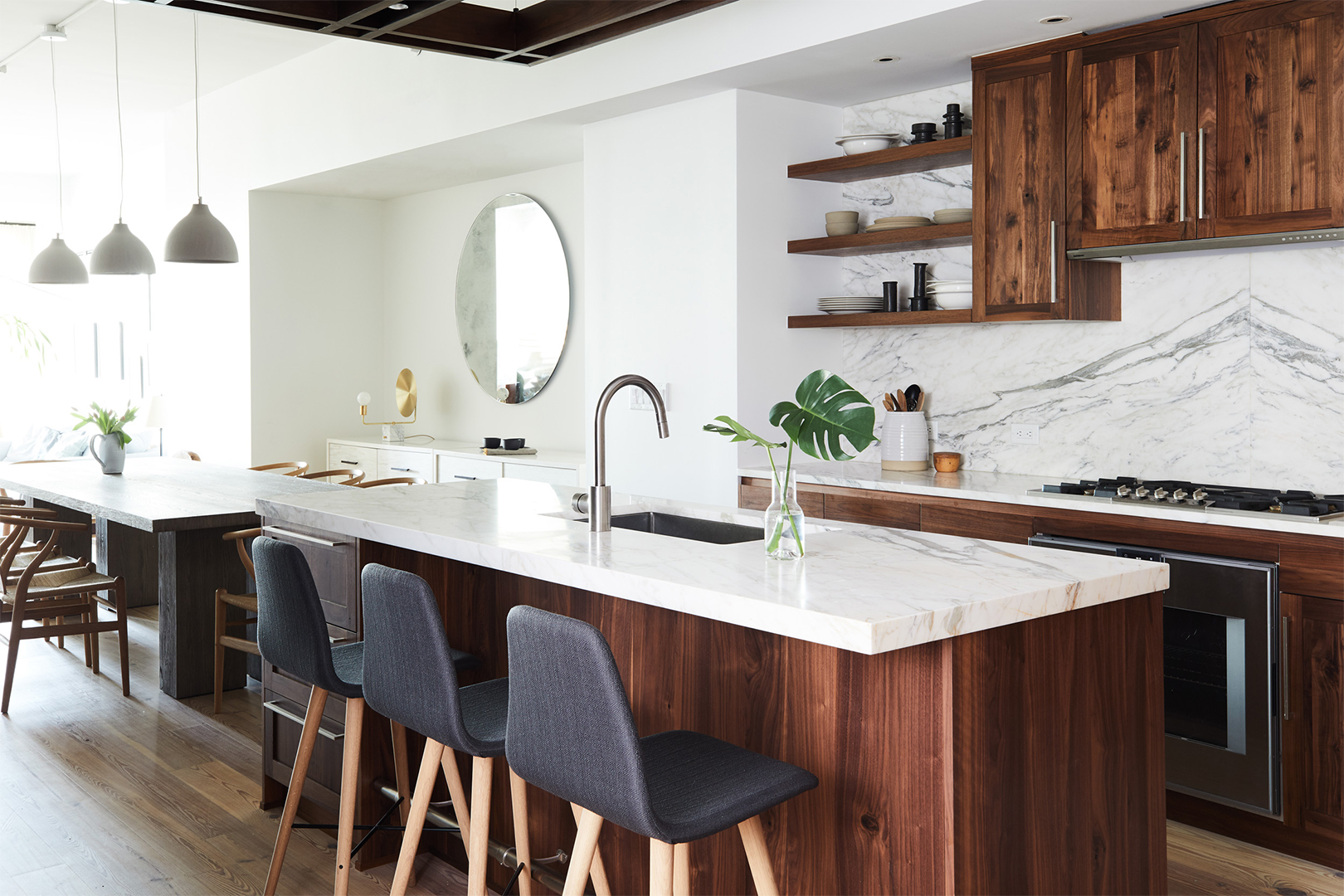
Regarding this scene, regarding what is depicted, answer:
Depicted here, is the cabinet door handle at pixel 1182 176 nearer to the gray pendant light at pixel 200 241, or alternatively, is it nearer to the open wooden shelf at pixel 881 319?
the open wooden shelf at pixel 881 319

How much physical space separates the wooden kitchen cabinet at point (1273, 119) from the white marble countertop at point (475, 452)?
3.11 m

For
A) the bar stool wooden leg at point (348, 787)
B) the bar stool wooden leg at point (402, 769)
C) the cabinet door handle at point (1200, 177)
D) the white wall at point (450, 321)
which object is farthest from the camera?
the white wall at point (450, 321)

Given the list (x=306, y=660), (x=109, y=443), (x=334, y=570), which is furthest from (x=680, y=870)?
(x=109, y=443)

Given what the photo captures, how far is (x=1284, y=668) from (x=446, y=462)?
14.8ft

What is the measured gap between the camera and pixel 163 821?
10.4 ft

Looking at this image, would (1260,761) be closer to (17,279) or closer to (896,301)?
(896,301)

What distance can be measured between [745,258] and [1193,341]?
1.71 m

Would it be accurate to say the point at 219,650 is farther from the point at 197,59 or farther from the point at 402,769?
the point at 197,59

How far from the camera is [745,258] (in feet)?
14.4

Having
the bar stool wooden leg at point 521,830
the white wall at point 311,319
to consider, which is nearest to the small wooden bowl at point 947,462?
the bar stool wooden leg at point 521,830

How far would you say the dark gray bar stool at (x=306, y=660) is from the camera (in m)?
2.49

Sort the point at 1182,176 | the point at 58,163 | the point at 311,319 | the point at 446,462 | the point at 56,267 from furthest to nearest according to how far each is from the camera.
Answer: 1. the point at 58,163
2. the point at 311,319
3. the point at 56,267
4. the point at 446,462
5. the point at 1182,176

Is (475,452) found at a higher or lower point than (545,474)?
higher

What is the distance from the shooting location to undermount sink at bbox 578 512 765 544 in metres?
2.79
